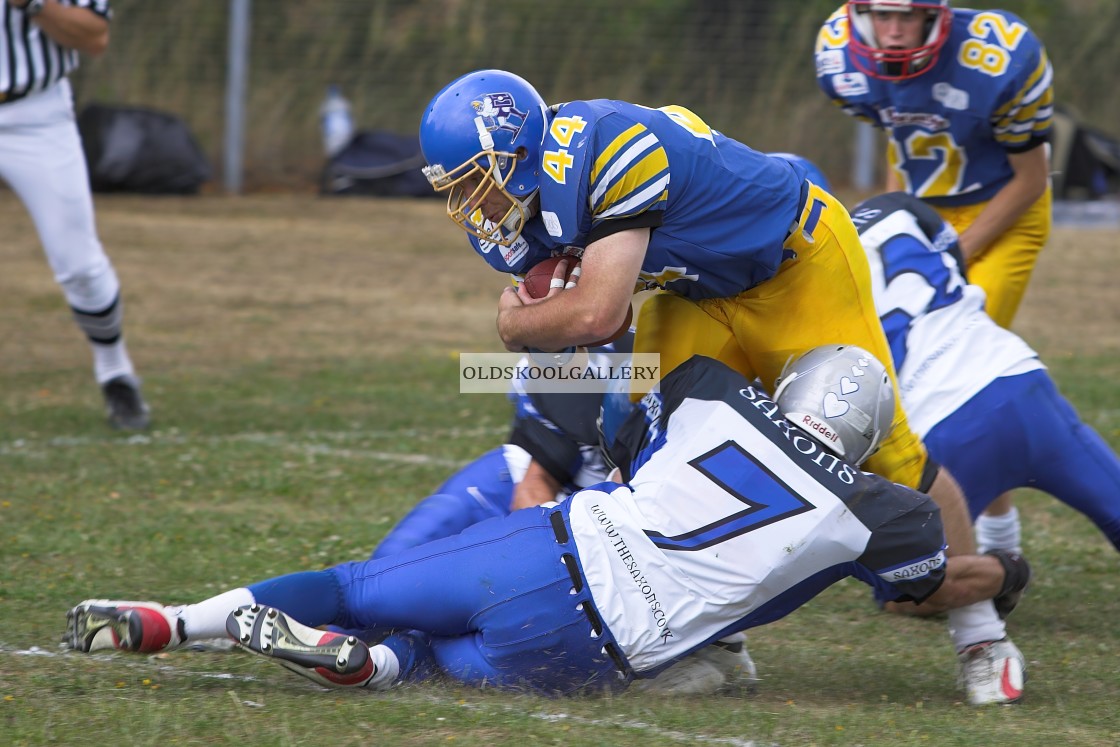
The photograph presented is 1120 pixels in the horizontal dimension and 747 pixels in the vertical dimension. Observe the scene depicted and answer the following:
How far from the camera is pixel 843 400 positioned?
3471 millimetres

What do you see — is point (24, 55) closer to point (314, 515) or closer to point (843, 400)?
point (314, 515)

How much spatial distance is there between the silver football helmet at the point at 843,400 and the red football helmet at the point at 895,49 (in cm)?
185

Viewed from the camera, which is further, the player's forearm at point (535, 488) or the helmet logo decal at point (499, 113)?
the player's forearm at point (535, 488)

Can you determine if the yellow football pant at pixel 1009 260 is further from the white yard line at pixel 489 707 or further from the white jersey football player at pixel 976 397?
the white yard line at pixel 489 707

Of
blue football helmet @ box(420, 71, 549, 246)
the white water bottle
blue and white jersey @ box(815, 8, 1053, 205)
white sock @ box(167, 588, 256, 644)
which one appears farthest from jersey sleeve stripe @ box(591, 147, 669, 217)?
the white water bottle

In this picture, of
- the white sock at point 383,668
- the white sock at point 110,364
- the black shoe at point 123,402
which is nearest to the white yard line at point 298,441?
the black shoe at point 123,402

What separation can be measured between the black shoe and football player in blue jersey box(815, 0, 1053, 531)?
313cm

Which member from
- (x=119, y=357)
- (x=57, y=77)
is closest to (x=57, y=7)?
(x=57, y=77)

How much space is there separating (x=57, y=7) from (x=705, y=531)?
396 centimetres

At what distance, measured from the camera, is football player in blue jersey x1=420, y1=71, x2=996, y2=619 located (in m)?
3.44

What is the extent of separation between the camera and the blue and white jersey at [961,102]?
5125 mm

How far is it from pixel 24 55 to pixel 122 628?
140 inches

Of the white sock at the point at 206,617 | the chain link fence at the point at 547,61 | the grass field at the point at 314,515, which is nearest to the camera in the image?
the grass field at the point at 314,515

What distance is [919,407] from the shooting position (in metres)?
4.31
